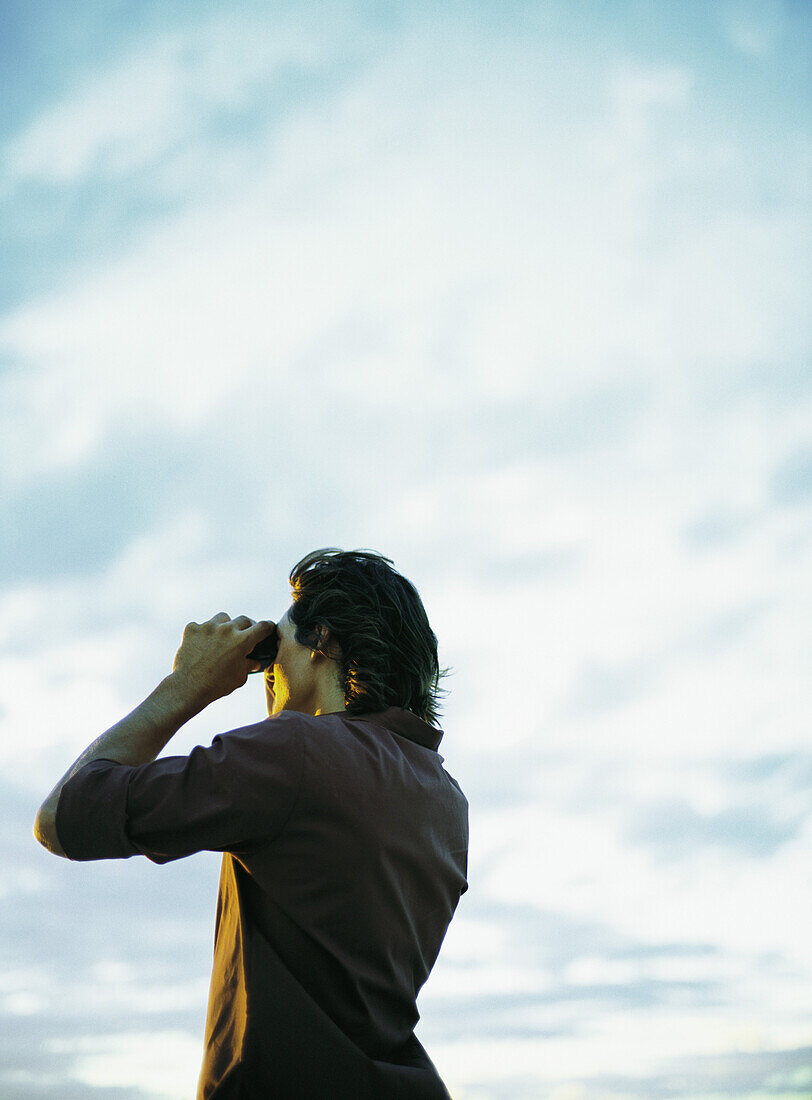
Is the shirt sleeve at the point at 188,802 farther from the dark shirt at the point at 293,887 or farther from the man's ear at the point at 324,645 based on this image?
the man's ear at the point at 324,645

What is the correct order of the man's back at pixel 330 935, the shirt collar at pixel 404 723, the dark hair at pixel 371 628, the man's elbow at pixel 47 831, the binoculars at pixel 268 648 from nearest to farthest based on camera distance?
the man's back at pixel 330 935
the man's elbow at pixel 47 831
the shirt collar at pixel 404 723
the dark hair at pixel 371 628
the binoculars at pixel 268 648

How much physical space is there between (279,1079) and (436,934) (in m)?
0.52

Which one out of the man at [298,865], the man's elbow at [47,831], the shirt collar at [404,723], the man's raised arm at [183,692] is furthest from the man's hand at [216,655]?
the man's elbow at [47,831]

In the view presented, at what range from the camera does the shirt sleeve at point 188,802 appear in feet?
6.70

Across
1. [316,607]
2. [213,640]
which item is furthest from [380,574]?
[213,640]

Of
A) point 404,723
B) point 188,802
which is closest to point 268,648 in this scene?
point 404,723

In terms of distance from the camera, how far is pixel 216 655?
2531mm

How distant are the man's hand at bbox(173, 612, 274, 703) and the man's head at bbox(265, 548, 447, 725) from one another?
100mm

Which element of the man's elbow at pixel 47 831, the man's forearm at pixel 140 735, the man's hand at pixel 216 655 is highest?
the man's hand at pixel 216 655

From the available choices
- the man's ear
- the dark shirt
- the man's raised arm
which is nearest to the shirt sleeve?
the dark shirt

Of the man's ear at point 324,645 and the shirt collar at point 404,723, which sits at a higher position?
the man's ear at point 324,645

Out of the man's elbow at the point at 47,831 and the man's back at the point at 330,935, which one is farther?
the man's elbow at the point at 47,831

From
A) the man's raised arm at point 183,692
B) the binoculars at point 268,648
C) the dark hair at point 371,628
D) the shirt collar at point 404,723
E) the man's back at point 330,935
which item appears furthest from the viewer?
the binoculars at point 268,648

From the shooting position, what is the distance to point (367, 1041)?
2092 mm
